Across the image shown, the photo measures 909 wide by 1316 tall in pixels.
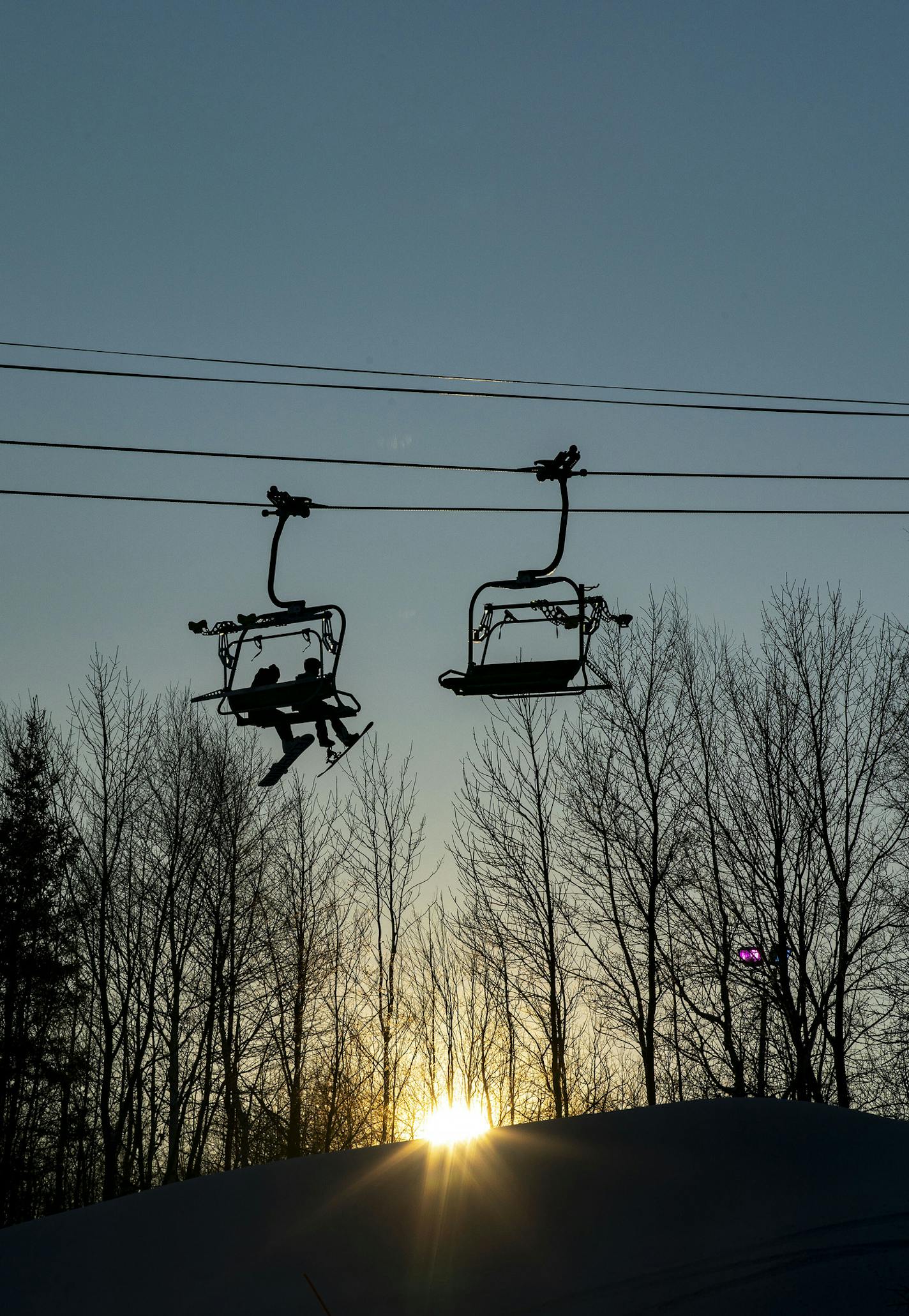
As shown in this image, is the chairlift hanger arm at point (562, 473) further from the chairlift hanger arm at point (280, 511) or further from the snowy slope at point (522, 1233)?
the snowy slope at point (522, 1233)

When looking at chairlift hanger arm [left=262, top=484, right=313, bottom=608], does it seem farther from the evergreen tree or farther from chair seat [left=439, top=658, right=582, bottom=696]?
the evergreen tree

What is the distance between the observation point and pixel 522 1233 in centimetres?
1573

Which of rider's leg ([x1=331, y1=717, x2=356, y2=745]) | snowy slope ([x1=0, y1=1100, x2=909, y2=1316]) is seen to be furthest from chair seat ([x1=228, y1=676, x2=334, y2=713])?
snowy slope ([x1=0, y1=1100, x2=909, y2=1316])

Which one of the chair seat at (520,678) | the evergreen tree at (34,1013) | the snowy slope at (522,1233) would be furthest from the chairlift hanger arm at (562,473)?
the evergreen tree at (34,1013)

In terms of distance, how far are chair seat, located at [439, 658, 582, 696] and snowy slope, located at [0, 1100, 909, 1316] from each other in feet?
31.4

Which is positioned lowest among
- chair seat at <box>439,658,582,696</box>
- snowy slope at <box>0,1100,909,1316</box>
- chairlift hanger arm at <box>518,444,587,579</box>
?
snowy slope at <box>0,1100,909,1316</box>

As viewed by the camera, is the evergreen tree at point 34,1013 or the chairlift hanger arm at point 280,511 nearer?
the chairlift hanger arm at point 280,511

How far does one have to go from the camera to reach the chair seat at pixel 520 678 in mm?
8672

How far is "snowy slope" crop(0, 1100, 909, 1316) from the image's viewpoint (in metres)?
14.2

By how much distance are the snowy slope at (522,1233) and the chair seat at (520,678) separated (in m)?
9.56

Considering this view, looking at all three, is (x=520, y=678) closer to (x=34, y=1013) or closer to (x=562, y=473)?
(x=562, y=473)

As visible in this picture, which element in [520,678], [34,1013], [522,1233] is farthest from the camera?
[34,1013]

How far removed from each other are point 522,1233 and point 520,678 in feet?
35.1

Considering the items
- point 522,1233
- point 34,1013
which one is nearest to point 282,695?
point 522,1233
